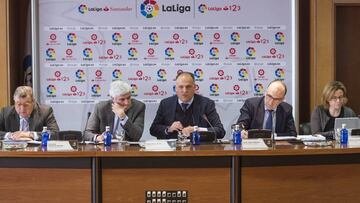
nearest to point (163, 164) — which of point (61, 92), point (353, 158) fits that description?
point (353, 158)

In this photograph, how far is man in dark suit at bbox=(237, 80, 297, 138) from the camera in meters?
4.50

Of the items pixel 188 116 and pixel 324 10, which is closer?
pixel 188 116

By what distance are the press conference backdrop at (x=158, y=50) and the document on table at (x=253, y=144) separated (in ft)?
6.22

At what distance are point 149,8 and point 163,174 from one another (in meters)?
2.47

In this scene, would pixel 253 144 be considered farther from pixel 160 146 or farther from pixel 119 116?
pixel 119 116

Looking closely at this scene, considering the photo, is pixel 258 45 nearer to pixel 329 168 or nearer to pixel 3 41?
pixel 329 168

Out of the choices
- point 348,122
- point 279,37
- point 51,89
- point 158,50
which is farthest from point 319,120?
point 51,89

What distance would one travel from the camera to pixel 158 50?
536 centimetres

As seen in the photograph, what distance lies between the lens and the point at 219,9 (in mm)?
5324

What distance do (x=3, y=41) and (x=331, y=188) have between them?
11.9 feet

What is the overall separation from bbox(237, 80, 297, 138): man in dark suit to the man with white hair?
36.5 inches

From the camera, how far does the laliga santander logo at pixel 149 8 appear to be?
5.30 metres

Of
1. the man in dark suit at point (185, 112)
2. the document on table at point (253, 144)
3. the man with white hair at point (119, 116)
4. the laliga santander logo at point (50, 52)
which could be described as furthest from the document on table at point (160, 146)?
the laliga santander logo at point (50, 52)

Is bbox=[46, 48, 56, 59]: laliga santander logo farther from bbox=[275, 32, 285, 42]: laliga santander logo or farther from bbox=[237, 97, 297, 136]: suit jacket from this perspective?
bbox=[275, 32, 285, 42]: laliga santander logo
